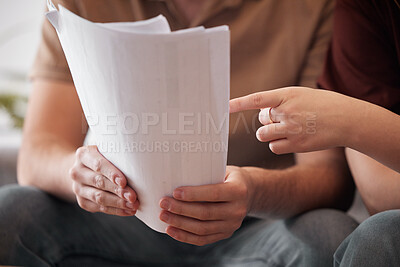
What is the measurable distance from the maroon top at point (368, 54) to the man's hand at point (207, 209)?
0.82 ft

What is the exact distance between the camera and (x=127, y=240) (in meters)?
0.82

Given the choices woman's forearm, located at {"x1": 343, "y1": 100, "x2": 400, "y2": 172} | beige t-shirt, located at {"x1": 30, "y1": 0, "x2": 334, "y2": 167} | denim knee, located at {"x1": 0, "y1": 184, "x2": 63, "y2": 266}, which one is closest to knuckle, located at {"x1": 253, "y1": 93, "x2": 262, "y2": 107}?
woman's forearm, located at {"x1": 343, "y1": 100, "x2": 400, "y2": 172}

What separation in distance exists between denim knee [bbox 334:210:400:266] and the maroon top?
224mm

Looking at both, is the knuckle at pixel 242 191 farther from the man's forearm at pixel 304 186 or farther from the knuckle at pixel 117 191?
the knuckle at pixel 117 191

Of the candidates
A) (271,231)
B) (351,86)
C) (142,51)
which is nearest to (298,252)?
(271,231)

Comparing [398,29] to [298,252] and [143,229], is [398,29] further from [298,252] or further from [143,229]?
[143,229]

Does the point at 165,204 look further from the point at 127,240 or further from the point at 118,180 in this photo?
the point at 127,240

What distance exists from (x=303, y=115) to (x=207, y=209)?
183 millimetres

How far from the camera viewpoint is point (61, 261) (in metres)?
0.75

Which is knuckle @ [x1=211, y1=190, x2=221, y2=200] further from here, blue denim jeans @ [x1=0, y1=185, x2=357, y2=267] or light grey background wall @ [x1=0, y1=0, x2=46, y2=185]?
light grey background wall @ [x1=0, y1=0, x2=46, y2=185]

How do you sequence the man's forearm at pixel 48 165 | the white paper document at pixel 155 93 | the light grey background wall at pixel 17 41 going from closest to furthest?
the white paper document at pixel 155 93
the man's forearm at pixel 48 165
the light grey background wall at pixel 17 41

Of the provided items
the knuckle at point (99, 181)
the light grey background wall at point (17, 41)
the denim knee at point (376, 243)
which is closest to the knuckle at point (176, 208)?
the knuckle at point (99, 181)

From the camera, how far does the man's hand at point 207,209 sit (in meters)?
0.56

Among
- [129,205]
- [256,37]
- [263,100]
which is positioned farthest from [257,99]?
[256,37]
